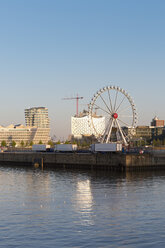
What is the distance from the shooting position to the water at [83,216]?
35.6m

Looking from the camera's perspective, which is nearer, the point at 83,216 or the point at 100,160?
the point at 83,216

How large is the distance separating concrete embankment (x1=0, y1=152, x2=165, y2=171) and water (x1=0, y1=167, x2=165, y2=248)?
103 ft

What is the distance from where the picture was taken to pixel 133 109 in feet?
427

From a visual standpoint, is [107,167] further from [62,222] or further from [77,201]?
[62,222]

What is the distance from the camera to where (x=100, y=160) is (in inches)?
4345

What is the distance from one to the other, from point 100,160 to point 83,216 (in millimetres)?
65726

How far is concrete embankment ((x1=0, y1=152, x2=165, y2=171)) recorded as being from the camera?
10314 cm

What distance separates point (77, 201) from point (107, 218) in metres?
12.0

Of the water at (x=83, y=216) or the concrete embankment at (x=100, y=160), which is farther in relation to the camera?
the concrete embankment at (x=100, y=160)

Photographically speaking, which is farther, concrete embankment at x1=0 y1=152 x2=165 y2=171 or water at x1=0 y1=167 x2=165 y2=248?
concrete embankment at x1=0 y1=152 x2=165 y2=171

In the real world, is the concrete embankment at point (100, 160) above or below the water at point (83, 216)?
above

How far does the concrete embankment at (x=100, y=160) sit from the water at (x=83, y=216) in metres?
31.3

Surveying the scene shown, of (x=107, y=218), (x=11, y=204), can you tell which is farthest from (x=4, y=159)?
(x=107, y=218)

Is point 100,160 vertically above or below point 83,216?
above
